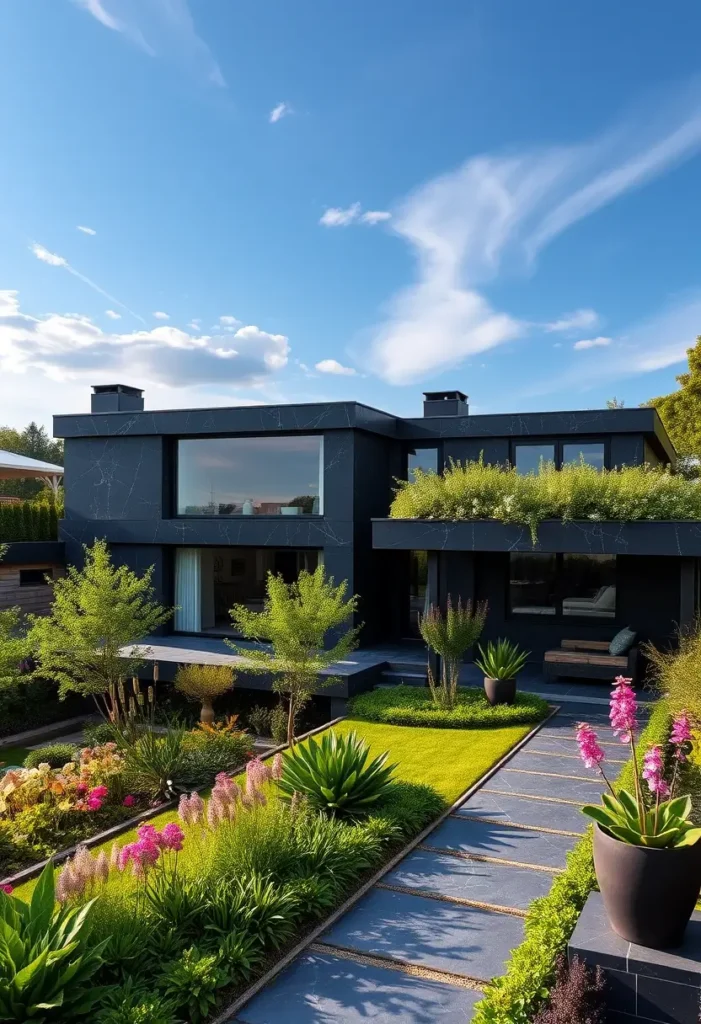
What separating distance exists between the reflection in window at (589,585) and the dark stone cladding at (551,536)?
327 centimetres

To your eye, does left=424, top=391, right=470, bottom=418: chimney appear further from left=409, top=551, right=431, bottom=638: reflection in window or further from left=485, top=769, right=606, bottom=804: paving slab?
left=485, top=769, right=606, bottom=804: paving slab

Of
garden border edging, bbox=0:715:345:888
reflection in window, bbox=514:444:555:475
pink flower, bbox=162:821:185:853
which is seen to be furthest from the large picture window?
pink flower, bbox=162:821:185:853

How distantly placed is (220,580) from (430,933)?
1530cm

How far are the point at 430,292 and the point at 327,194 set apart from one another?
11.0 feet

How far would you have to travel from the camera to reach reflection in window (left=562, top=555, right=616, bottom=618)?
17.2m

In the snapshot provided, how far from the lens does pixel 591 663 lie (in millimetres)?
15266

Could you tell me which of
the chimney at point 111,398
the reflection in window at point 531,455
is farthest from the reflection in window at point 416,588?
Result: the chimney at point 111,398

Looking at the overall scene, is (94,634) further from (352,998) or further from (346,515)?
(352,998)

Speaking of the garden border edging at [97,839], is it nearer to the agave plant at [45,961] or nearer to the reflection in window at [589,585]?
the agave plant at [45,961]

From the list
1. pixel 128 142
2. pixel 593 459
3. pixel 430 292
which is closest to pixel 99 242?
pixel 128 142

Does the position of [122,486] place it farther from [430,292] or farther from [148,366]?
[430,292]

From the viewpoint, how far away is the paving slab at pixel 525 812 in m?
8.66

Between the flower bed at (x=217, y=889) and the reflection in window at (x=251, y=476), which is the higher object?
the reflection in window at (x=251, y=476)

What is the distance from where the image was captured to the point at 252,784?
7031 mm
